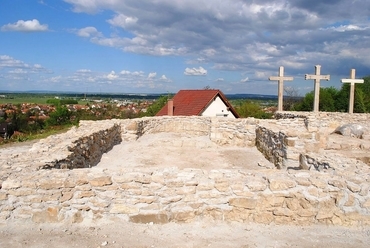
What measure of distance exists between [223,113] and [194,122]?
9205mm

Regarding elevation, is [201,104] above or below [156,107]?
above

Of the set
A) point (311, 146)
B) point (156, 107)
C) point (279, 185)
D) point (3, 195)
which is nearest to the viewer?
point (3, 195)

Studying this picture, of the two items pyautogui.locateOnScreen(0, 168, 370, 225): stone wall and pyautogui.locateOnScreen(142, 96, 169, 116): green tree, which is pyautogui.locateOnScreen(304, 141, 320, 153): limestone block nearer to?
pyautogui.locateOnScreen(0, 168, 370, 225): stone wall

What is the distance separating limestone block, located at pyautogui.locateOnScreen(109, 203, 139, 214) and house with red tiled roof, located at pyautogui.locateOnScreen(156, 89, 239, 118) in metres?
16.1

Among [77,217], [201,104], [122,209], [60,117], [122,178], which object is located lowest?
[60,117]

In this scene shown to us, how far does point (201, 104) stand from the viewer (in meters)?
21.0

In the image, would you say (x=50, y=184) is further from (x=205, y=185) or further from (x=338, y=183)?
(x=338, y=183)

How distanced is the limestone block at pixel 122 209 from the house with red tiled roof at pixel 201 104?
1607cm

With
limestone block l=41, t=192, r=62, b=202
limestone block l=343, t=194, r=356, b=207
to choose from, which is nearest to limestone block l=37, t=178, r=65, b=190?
limestone block l=41, t=192, r=62, b=202

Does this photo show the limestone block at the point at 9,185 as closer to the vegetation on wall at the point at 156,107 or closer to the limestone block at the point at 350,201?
the limestone block at the point at 350,201

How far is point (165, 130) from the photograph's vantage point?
528 inches

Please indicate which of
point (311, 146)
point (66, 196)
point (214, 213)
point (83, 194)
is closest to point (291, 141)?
point (311, 146)

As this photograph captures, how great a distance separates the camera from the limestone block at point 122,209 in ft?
13.4

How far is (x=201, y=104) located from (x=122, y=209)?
677 inches
